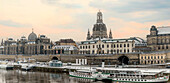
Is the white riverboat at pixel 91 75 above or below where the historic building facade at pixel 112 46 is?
below

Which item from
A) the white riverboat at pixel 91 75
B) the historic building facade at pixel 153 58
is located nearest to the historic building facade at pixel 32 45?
the historic building facade at pixel 153 58

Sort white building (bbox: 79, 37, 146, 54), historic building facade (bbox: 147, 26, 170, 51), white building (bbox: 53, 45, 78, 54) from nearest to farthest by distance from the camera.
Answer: historic building facade (bbox: 147, 26, 170, 51), white building (bbox: 79, 37, 146, 54), white building (bbox: 53, 45, 78, 54)

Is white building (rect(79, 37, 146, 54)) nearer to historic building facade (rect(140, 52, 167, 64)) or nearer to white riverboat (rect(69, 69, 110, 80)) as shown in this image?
historic building facade (rect(140, 52, 167, 64))

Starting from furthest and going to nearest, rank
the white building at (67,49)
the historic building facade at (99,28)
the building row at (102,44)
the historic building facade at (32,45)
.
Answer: the historic building facade at (32,45), the historic building facade at (99,28), the white building at (67,49), the building row at (102,44)

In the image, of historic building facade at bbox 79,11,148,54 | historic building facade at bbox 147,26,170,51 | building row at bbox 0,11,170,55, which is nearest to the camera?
historic building facade at bbox 147,26,170,51

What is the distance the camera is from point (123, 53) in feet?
385

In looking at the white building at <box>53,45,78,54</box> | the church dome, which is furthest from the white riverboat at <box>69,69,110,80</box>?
the church dome

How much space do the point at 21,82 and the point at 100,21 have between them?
102158 millimetres

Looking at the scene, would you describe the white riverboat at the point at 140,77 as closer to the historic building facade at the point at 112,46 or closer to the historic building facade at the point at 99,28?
the historic building facade at the point at 112,46

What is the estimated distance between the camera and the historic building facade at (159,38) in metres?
120

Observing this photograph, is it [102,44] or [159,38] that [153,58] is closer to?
[159,38]

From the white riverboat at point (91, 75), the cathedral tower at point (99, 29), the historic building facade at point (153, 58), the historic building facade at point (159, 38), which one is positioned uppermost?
the cathedral tower at point (99, 29)

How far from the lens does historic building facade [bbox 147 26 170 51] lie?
120 m

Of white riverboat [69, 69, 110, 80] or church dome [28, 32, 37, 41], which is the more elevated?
church dome [28, 32, 37, 41]
